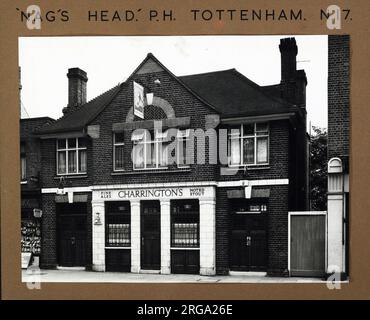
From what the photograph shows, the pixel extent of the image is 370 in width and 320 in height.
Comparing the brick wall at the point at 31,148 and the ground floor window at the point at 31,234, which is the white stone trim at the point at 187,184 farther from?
the ground floor window at the point at 31,234

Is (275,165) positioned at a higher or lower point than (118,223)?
higher

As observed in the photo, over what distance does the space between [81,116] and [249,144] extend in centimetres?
361

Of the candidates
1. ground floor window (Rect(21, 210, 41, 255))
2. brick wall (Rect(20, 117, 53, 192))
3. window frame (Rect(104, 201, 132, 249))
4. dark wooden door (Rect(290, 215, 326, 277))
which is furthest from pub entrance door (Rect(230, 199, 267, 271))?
brick wall (Rect(20, 117, 53, 192))

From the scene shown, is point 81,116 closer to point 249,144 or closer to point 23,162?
point 23,162

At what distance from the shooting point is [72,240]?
9.82 meters

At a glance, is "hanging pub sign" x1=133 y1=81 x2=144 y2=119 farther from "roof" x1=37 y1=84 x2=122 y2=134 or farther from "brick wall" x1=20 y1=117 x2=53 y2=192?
"brick wall" x1=20 y1=117 x2=53 y2=192

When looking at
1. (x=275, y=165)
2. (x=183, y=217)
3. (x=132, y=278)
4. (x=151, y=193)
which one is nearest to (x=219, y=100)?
(x=275, y=165)

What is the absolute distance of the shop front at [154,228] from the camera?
9.44m

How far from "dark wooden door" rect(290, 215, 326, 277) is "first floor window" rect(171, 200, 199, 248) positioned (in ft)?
6.52

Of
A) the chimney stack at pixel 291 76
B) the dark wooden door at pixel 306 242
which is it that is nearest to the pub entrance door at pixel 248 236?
the dark wooden door at pixel 306 242

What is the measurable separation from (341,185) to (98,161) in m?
5.00

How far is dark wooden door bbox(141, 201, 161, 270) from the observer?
9570mm

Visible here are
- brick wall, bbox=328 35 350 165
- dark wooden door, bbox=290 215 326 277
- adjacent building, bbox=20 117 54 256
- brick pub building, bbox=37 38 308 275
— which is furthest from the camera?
brick pub building, bbox=37 38 308 275
